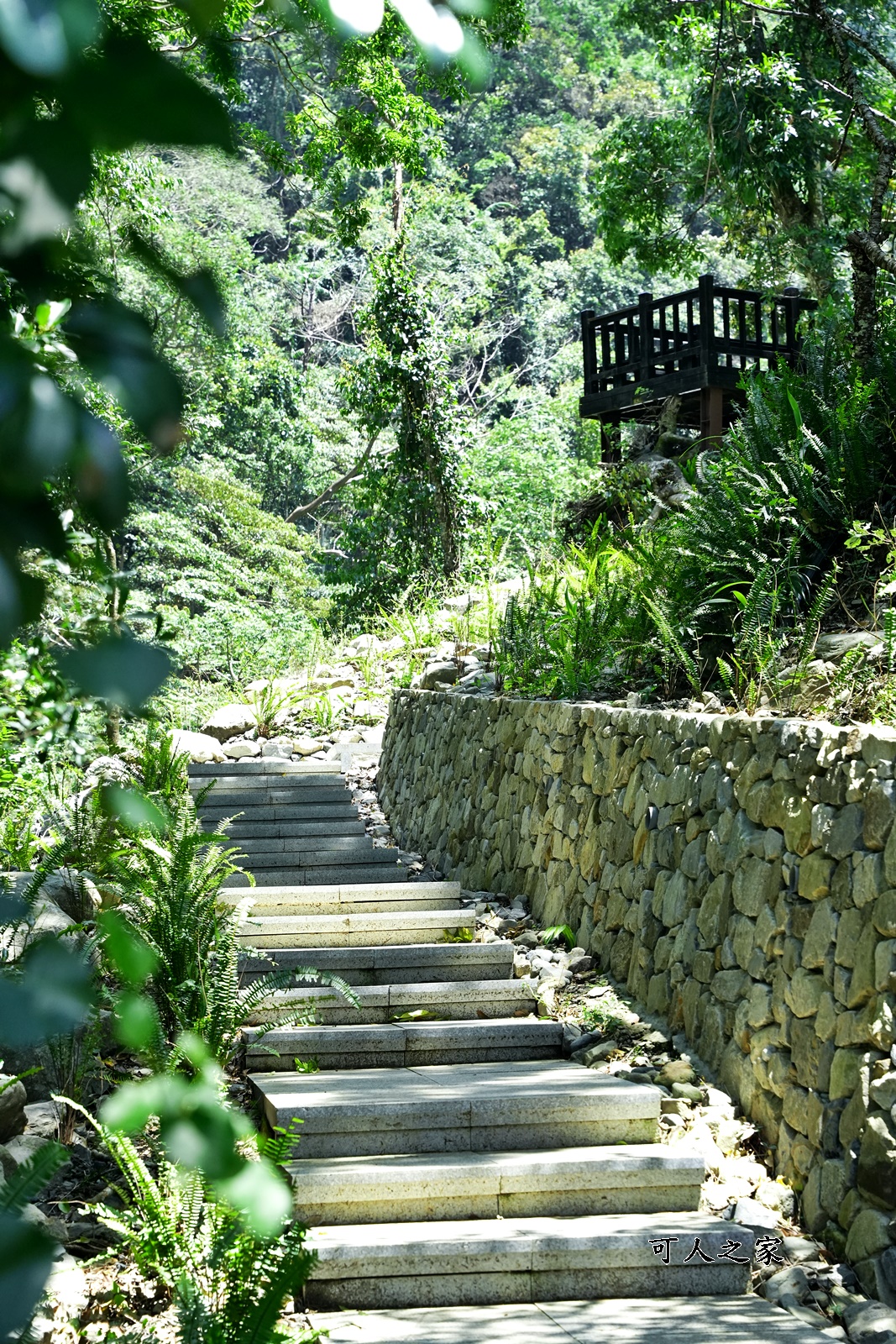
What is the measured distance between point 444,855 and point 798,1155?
444 centimetres

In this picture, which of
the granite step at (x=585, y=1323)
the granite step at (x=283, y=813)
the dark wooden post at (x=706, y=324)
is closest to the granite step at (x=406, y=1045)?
the granite step at (x=585, y=1323)

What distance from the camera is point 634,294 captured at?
101ft

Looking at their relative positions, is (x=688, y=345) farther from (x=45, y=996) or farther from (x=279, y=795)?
(x=45, y=996)

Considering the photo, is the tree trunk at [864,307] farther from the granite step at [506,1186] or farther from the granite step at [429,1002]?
the granite step at [506,1186]

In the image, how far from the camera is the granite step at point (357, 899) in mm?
6586

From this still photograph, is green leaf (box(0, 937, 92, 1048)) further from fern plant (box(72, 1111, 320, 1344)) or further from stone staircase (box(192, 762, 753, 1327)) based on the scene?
stone staircase (box(192, 762, 753, 1327))

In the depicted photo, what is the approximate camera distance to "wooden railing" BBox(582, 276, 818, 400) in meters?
11.0

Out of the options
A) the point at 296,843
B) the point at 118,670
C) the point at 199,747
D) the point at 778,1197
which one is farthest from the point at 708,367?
the point at 118,670

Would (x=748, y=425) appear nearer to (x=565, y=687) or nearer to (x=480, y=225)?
(x=565, y=687)

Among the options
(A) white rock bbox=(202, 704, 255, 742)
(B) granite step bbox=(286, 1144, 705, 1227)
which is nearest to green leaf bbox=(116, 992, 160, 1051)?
(B) granite step bbox=(286, 1144, 705, 1227)

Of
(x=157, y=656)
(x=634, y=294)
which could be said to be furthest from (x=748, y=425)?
(x=634, y=294)

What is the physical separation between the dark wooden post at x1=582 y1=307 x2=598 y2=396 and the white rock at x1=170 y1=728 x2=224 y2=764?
17.9ft

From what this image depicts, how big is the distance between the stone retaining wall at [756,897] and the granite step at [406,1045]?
0.51 metres

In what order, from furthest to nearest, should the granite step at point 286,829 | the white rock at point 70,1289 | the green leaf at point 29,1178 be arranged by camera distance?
the granite step at point 286,829 < the white rock at point 70,1289 < the green leaf at point 29,1178
